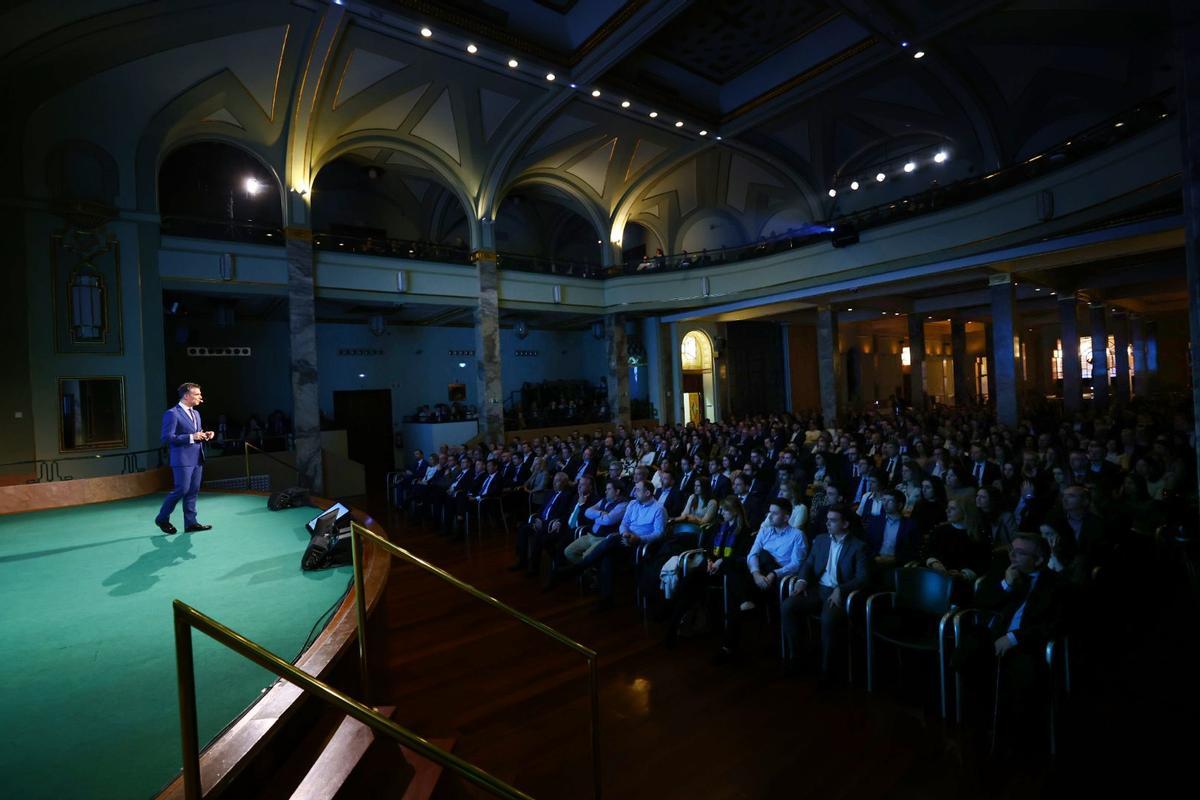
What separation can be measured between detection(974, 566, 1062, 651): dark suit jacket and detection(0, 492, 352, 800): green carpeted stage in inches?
146

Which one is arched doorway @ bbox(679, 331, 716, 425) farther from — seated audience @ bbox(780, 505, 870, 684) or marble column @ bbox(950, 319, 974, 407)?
seated audience @ bbox(780, 505, 870, 684)

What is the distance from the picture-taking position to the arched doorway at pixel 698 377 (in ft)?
61.6

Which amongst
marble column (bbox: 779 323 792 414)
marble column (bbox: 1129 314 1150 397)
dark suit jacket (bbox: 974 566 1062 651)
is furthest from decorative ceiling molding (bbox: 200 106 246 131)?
marble column (bbox: 1129 314 1150 397)

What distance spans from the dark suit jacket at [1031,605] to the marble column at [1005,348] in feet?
31.2

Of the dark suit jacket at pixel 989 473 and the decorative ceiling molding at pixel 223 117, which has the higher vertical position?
the decorative ceiling molding at pixel 223 117

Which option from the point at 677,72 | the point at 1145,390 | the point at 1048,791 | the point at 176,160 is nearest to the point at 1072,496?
the point at 1048,791

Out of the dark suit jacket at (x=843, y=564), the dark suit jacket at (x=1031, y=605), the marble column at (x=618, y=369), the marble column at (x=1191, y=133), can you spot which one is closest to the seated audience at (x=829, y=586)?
the dark suit jacket at (x=843, y=564)

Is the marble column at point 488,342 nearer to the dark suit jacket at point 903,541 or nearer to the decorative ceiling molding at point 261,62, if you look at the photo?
the decorative ceiling molding at point 261,62

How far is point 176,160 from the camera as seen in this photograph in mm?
12898

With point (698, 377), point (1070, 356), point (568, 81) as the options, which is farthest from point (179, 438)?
point (1070, 356)

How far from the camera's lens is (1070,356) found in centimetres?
1298

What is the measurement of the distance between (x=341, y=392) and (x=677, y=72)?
37.8 ft

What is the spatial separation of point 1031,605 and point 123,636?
4.74 metres

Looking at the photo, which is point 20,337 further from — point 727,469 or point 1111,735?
point 1111,735
